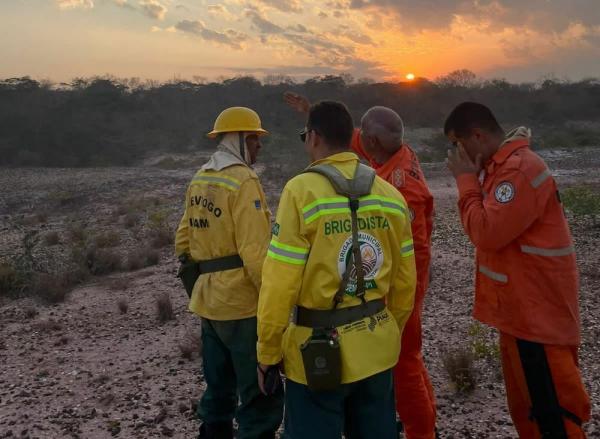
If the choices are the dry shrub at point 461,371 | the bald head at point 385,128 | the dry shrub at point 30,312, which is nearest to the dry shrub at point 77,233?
the dry shrub at point 30,312

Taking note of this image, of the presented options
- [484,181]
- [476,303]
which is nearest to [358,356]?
[476,303]

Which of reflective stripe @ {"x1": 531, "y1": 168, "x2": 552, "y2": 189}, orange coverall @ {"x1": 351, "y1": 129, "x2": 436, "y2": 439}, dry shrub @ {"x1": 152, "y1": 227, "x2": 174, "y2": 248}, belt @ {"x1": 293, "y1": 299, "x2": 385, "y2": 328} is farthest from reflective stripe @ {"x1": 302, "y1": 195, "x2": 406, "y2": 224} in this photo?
dry shrub @ {"x1": 152, "y1": 227, "x2": 174, "y2": 248}

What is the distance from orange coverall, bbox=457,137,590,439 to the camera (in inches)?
107

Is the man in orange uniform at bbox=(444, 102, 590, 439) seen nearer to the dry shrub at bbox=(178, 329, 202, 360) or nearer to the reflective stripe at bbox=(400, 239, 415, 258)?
the reflective stripe at bbox=(400, 239, 415, 258)

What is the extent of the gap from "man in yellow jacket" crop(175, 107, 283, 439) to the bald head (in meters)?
0.69

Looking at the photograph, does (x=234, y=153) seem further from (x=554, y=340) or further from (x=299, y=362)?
(x=554, y=340)

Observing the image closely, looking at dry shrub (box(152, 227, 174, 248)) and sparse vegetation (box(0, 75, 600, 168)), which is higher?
sparse vegetation (box(0, 75, 600, 168))

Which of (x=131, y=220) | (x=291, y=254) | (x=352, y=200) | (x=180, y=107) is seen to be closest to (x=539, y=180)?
(x=352, y=200)

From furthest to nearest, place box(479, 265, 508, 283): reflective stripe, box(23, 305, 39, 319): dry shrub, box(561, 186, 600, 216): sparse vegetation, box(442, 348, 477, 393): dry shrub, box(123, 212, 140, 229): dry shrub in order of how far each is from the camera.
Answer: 1. box(123, 212, 140, 229): dry shrub
2. box(561, 186, 600, 216): sparse vegetation
3. box(23, 305, 39, 319): dry shrub
4. box(442, 348, 477, 393): dry shrub
5. box(479, 265, 508, 283): reflective stripe

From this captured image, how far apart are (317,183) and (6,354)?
16.3 ft

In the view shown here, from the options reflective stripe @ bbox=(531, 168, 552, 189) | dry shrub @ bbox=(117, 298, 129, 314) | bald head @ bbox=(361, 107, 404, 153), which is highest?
bald head @ bbox=(361, 107, 404, 153)

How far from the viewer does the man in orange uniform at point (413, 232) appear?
3.28 m

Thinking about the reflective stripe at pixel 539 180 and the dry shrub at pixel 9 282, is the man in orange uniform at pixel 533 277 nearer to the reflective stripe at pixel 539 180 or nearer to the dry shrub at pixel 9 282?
the reflective stripe at pixel 539 180

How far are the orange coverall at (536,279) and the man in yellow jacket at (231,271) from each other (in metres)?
1.18
